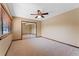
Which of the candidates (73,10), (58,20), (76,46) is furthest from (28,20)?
(76,46)

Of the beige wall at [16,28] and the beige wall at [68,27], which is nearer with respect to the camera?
the beige wall at [68,27]

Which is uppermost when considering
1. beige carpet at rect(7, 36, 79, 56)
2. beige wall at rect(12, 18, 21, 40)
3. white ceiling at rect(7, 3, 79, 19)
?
white ceiling at rect(7, 3, 79, 19)

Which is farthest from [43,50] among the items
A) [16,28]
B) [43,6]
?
[16,28]

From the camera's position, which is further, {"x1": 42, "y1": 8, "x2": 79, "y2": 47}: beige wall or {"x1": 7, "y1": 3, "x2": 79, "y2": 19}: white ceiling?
{"x1": 42, "y1": 8, "x2": 79, "y2": 47}: beige wall

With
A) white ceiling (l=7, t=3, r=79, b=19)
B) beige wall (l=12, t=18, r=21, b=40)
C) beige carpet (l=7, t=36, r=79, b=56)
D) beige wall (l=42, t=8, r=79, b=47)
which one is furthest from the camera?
beige wall (l=12, t=18, r=21, b=40)

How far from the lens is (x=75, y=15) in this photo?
4.68 m

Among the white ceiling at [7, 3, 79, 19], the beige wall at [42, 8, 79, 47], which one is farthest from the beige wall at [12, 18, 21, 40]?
the beige wall at [42, 8, 79, 47]

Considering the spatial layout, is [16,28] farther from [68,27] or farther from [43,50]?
[68,27]

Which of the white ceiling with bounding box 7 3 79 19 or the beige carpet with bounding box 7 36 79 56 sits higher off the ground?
the white ceiling with bounding box 7 3 79 19

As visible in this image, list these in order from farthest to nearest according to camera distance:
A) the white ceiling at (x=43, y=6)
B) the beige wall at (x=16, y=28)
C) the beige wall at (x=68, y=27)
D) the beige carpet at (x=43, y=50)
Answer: the beige wall at (x=16, y=28) < the beige wall at (x=68, y=27) < the white ceiling at (x=43, y=6) < the beige carpet at (x=43, y=50)

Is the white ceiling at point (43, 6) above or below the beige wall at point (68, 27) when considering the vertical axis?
above

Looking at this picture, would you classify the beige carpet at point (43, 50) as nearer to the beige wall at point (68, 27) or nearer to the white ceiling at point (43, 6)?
the beige wall at point (68, 27)

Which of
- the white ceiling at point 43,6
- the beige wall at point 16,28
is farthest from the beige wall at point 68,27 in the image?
the beige wall at point 16,28

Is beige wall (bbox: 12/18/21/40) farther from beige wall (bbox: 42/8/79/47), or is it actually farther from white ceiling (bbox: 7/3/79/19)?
beige wall (bbox: 42/8/79/47)
